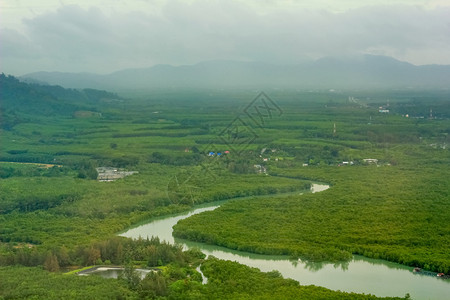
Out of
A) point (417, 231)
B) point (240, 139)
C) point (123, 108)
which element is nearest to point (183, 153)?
point (240, 139)

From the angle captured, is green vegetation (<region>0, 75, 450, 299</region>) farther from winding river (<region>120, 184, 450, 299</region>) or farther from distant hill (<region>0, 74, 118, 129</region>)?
distant hill (<region>0, 74, 118, 129</region>)

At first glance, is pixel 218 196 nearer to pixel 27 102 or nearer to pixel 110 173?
pixel 110 173

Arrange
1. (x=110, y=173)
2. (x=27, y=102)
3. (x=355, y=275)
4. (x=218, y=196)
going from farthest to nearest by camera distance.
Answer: (x=27, y=102), (x=110, y=173), (x=218, y=196), (x=355, y=275)

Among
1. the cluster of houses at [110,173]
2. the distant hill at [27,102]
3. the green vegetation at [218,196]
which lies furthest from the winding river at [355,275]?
the distant hill at [27,102]

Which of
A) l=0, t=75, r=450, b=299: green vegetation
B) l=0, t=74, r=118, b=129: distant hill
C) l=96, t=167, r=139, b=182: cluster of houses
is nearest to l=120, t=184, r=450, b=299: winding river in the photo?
l=0, t=75, r=450, b=299: green vegetation

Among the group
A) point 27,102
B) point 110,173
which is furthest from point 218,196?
point 27,102

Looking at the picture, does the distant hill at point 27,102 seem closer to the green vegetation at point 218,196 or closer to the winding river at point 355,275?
the green vegetation at point 218,196
